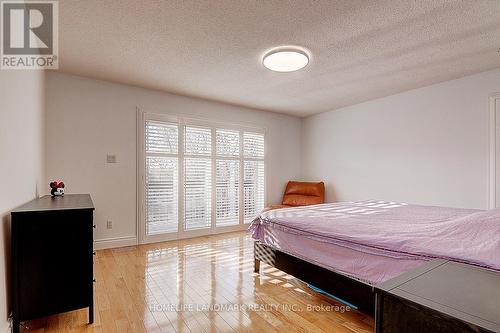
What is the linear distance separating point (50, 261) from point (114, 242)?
6.91ft

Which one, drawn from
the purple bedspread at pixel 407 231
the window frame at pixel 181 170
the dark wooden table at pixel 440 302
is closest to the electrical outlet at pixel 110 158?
the window frame at pixel 181 170

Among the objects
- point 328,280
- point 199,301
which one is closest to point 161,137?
point 199,301

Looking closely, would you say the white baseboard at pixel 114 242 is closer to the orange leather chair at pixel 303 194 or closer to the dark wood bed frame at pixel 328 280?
the dark wood bed frame at pixel 328 280

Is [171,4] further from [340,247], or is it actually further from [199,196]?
[199,196]

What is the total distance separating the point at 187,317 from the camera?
196cm

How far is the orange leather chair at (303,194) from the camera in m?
5.15

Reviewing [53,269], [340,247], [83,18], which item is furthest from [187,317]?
[83,18]

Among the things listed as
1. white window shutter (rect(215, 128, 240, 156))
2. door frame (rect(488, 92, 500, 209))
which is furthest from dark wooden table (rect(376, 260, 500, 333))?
white window shutter (rect(215, 128, 240, 156))

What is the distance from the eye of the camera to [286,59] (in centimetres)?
281

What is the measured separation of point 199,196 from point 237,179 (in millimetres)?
844

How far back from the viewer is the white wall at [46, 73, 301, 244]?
3418mm

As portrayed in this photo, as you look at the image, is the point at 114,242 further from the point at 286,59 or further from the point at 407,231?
the point at 407,231

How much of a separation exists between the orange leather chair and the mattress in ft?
7.92

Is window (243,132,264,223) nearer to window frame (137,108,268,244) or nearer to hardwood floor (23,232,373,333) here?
window frame (137,108,268,244)
